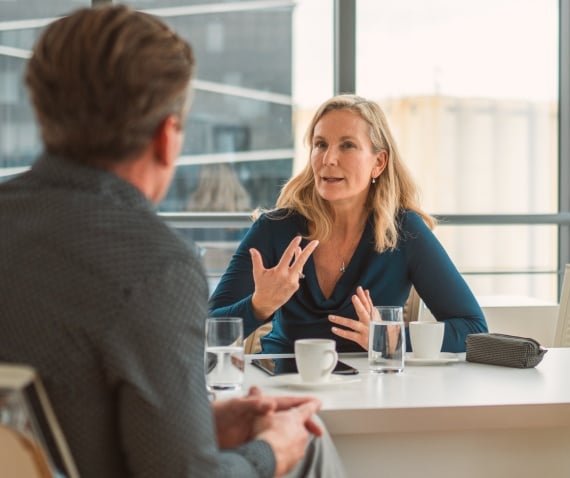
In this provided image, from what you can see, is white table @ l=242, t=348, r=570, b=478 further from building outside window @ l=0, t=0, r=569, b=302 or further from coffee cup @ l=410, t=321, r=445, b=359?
building outside window @ l=0, t=0, r=569, b=302

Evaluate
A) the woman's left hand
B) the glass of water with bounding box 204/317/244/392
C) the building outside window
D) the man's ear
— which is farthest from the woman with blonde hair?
the building outside window

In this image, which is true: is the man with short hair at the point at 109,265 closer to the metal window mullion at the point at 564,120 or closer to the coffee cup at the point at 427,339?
the coffee cup at the point at 427,339

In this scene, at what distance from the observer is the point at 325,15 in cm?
522

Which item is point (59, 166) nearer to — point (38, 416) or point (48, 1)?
point (38, 416)

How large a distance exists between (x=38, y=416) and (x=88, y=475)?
0.09 m

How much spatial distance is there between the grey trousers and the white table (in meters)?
0.11

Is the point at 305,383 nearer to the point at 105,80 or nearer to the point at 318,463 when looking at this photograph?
the point at 318,463

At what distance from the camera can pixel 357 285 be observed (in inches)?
94.0

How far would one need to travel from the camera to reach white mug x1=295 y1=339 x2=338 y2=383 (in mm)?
1581

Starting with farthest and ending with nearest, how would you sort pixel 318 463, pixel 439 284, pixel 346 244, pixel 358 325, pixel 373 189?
pixel 373 189, pixel 346 244, pixel 439 284, pixel 358 325, pixel 318 463

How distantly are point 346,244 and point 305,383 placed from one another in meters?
0.96

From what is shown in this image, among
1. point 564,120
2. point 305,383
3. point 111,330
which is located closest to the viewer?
point 111,330

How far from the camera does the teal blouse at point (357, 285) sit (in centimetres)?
233

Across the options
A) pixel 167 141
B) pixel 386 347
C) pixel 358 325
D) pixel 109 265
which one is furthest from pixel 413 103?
pixel 109 265
